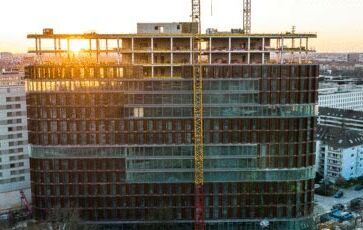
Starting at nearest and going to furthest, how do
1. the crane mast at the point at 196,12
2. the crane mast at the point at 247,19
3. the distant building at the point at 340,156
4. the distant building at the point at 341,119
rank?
the crane mast at the point at 196,12 < the crane mast at the point at 247,19 < the distant building at the point at 340,156 < the distant building at the point at 341,119

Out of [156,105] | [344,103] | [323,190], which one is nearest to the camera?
[156,105]

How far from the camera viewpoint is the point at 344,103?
199m

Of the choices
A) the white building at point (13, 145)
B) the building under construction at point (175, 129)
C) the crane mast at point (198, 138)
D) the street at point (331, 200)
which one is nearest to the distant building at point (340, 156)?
the street at point (331, 200)

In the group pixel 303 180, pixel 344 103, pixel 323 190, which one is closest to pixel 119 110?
pixel 303 180

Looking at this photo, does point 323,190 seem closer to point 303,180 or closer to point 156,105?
point 303,180

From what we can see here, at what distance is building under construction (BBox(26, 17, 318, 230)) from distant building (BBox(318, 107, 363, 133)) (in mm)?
74606

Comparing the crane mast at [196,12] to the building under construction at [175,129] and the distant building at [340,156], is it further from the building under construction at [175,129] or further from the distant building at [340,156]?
the distant building at [340,156]

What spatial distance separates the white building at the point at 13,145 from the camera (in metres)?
98.6

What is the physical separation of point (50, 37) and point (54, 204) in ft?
92.7

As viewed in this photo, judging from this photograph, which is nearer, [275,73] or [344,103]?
[275,73]

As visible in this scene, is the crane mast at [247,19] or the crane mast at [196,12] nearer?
the crane mast at [196,12]

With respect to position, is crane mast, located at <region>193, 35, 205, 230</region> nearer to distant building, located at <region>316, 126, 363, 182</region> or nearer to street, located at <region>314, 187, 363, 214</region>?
street, located at <region>314, 187, 363, 214</region>

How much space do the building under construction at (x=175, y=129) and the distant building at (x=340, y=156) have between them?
3419cm

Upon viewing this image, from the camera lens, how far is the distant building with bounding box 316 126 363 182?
113812 mm
